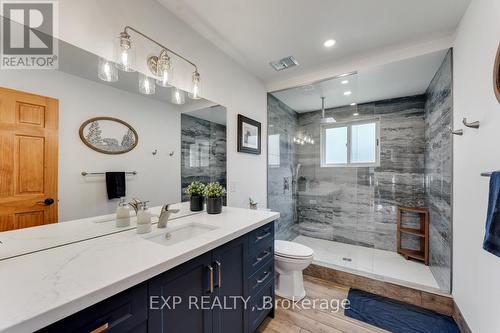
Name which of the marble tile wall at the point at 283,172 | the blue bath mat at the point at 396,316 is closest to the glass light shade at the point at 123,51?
the marble tile wall at the point at 283,172

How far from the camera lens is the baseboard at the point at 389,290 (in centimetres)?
184

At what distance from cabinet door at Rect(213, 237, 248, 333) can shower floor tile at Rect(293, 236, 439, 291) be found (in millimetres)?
1451

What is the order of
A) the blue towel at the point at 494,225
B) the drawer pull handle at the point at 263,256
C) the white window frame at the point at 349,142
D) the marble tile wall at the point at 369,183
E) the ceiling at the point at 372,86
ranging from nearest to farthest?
the blue towel at the point at 494,225 < the drawer pull handle at the point at 263,256 < the ceiling at the point at 372,86 < the marble tile wall at the point at 369,183 < the white window frame at the point at 349,142

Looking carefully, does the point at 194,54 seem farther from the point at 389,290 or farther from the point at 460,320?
the point at 460,320

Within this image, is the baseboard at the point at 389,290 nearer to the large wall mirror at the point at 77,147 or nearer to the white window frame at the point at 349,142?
the white window frame at the point at 349,142

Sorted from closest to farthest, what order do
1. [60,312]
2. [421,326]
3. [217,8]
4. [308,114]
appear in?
1. [60,312]
2. [217,8]
3. [421,326]
4. [308,114]

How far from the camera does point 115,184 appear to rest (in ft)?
4.11

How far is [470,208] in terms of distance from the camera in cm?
150

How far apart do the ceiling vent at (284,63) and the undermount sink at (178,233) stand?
6.27ft

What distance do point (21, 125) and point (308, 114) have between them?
3481 mm

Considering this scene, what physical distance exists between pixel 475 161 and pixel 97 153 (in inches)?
95.5

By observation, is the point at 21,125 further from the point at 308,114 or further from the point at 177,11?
the point at 308,114

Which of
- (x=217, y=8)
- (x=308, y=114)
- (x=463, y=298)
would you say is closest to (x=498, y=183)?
(x=463, y=298)

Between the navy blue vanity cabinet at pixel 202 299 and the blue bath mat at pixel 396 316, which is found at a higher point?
the navy blue vanity cabinet at pixel 202 299
